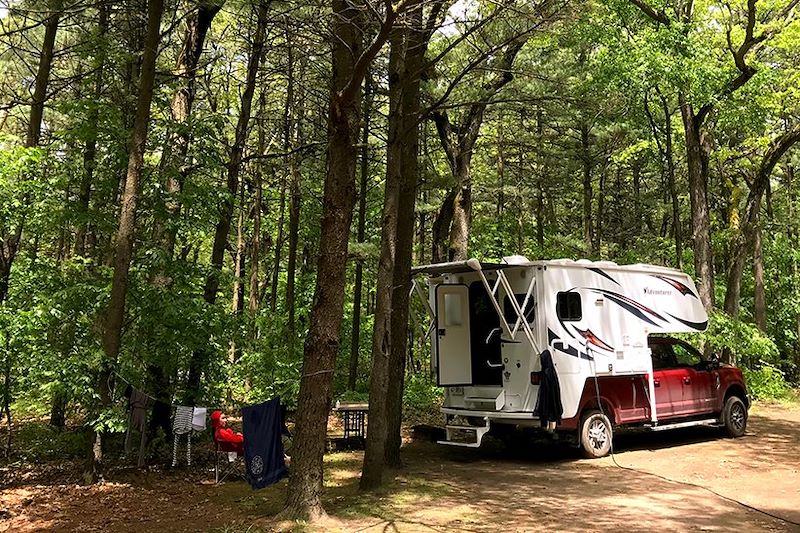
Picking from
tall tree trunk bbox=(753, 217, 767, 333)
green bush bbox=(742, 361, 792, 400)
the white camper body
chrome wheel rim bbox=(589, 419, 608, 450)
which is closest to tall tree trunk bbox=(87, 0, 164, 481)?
the white camper body

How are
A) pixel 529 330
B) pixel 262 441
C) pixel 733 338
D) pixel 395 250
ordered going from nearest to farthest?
pixel 262 441 < pixel 395 250 < pixel 529 330 < pixel 733 338

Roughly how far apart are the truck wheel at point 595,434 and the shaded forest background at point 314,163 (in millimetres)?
2835

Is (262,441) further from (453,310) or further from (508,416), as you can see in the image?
(453,310)

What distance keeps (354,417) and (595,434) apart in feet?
13.7

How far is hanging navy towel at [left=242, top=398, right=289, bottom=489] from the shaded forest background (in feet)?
3.72

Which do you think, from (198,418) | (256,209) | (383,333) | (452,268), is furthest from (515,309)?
(256,209)

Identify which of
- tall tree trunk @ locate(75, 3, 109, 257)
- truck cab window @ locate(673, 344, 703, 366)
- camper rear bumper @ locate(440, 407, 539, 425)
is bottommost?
camper rear bumper @ locate(440, 407, 539, 425)

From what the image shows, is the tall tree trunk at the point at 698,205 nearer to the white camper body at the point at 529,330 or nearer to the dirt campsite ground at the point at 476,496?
the white camper body at the point at 529,330

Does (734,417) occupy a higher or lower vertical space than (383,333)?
lower

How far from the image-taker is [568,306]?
9234 millimetres

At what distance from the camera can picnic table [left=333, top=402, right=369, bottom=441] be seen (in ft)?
32.0

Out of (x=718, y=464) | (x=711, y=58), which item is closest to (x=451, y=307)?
(x=718, y=464)

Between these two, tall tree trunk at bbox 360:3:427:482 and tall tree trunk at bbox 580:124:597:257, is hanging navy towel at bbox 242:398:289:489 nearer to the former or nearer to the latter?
tall tree trunk at bbox 360:3:427:482

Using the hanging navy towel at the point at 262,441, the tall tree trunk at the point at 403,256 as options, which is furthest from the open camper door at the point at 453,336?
the hanging navy towel at the point at 262,441
